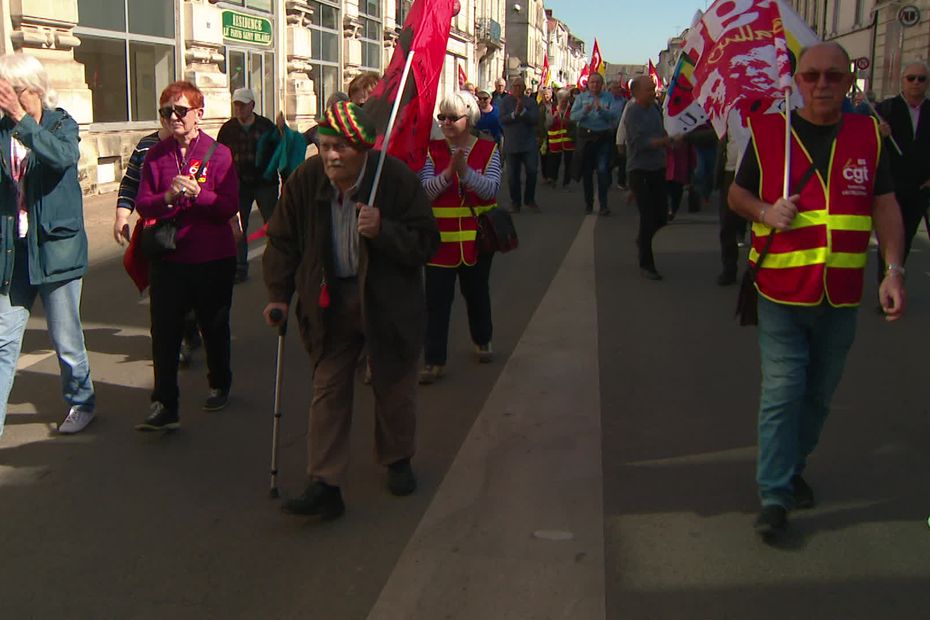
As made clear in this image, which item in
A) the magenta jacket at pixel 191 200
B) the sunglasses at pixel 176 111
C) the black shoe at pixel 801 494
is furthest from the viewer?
the magenta jacket at pixel 191 200

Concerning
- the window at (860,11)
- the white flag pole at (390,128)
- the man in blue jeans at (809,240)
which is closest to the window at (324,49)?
the white flag pole at (390,128)

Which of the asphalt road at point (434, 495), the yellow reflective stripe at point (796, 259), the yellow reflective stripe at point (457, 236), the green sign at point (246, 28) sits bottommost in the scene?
the asphalt road at point (434, 495)

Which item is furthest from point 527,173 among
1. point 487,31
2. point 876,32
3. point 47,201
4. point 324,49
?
point 487,31

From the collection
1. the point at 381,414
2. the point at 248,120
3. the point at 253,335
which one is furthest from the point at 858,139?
the point at 248,120

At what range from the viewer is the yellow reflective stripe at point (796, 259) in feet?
12.7

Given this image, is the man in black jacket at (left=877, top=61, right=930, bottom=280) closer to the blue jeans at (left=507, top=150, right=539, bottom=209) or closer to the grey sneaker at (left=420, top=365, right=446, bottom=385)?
the grey sneaker at (left=420, top=365, right=446, bottom=385)

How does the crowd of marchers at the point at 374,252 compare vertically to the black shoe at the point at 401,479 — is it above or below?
above

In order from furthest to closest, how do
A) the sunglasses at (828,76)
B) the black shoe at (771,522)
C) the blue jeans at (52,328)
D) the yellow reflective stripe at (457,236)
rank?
the yellow reflective stripe at (457,236) < the blue jeans at (52,328) < the black shoe at (771,522) < the sunglasses at (828,76)

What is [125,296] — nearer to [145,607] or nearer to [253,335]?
[253,335]

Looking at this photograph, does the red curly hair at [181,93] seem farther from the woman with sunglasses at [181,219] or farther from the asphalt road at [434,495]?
the asphalt road at [434,495]

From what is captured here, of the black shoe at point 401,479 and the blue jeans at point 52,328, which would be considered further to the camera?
the blue jeans at point 52,328

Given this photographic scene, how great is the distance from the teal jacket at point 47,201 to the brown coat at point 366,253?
3.98 feet

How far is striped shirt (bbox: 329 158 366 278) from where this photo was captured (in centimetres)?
418

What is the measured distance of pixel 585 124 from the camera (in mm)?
15000
